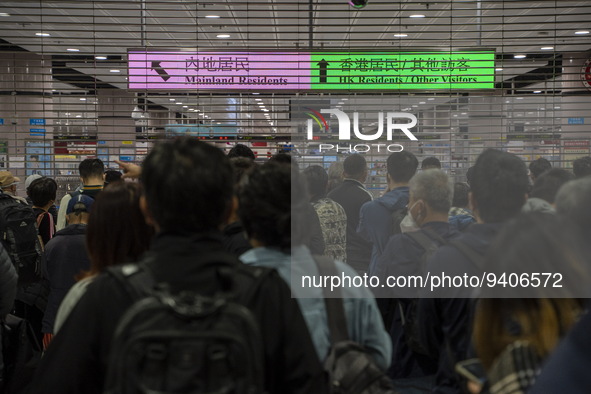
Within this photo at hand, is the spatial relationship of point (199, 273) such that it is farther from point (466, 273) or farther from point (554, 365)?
point (466, 273)

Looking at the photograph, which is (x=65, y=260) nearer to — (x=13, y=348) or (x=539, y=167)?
(x=13, y=348)

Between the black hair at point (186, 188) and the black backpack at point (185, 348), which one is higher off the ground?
the black hair at point (186, 188)

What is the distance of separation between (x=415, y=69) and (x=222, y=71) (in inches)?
76.3

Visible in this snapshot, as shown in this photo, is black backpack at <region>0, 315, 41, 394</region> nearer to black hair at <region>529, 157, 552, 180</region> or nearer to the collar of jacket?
the collar of jacket

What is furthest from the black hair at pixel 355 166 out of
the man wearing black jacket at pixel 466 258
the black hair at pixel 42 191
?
the black hair at pixel 42 191

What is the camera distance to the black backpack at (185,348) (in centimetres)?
129

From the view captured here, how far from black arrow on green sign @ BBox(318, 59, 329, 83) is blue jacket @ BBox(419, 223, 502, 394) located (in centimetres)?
427

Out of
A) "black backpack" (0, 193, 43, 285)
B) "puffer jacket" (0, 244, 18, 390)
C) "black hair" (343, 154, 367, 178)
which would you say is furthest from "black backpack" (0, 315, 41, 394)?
"black hair" (343, 154, 367, 178)

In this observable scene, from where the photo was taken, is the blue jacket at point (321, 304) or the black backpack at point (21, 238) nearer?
the blue jacket at point (321, 304)

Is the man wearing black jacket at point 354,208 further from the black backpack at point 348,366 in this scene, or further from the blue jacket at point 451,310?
the black backpack at point 348,366

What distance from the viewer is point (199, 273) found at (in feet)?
4.57

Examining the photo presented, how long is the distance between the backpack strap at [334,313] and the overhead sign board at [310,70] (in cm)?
463

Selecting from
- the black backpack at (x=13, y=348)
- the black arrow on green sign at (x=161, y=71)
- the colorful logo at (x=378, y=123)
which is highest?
the black arrow on green sign at (x=161, y=71)

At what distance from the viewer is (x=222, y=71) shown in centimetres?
646
